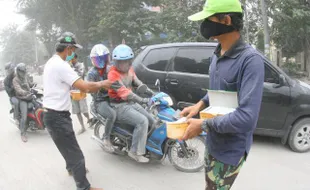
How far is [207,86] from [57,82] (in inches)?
109

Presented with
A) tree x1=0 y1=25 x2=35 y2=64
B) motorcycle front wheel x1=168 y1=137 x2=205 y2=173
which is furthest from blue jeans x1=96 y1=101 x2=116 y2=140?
tree x1=0 y1=25 x2=35 y2=64

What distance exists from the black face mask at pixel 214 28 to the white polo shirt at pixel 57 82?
5.81 ft

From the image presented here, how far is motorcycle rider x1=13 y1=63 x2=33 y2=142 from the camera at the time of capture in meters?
5.77

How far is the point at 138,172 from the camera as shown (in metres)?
3.87

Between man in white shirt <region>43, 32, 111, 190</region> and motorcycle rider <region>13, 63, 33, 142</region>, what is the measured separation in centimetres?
313

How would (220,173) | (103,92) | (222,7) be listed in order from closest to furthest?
(222,7)
(220,173)
(103,92)

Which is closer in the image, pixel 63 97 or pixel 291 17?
pixel 63 97

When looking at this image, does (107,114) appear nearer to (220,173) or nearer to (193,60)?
(193,60)

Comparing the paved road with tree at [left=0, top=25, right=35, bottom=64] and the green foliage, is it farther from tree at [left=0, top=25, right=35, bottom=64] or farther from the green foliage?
tree at [left=0, top=25, right=35, bottom=64]

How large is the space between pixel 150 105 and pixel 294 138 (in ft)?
8.36

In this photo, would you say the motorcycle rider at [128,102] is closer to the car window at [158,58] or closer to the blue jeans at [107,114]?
the blue jeans at [107,114]

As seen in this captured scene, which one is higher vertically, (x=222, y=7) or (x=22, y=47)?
(x=222, y=7)

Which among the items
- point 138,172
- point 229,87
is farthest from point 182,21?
point 229,87

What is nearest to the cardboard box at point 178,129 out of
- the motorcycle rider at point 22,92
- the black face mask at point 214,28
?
the black face mask at point 214,28
